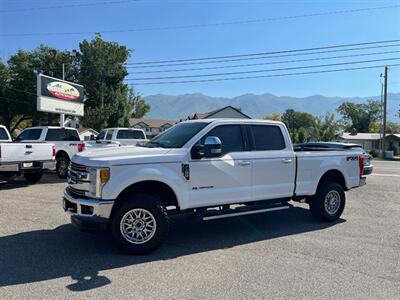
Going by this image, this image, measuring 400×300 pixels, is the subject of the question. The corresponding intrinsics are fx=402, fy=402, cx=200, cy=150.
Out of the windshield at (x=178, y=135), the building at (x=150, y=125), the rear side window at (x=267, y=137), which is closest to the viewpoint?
the windshield at (x=178, y=135)

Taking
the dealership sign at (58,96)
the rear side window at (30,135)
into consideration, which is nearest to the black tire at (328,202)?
the rear side window at (30,135)

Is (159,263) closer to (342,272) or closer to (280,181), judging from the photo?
(342,272)

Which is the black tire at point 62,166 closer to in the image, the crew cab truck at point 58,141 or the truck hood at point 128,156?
the crew cab truck at point 58,141

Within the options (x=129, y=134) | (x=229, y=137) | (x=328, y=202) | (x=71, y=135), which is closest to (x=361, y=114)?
(x=129, y=134)

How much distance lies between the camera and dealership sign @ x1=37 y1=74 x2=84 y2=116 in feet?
60.0

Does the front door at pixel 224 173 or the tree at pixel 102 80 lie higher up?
the tree at pixel 102 80

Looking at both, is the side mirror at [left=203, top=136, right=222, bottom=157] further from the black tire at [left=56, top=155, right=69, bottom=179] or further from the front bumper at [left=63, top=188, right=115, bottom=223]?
the black tire at [left=56, top=155, right=69, bottom=179]

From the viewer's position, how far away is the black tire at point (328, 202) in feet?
26.2

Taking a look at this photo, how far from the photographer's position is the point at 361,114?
102 m

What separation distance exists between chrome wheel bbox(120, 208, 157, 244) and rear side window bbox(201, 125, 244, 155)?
5.60 ft

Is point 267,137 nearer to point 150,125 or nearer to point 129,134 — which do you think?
point 129,134

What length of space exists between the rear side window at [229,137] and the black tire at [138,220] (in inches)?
60.1

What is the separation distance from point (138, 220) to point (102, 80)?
4833 centimetres

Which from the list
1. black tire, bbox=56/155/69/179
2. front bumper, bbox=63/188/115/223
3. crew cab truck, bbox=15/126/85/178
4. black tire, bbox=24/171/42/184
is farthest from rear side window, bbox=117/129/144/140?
front bumper, bbox=63/188/115/223
